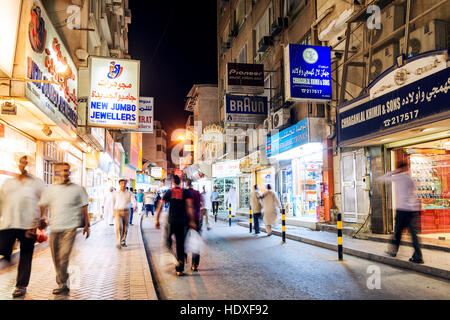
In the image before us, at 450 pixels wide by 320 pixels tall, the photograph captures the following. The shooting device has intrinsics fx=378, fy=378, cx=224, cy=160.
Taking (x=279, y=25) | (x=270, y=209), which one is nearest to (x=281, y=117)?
(x=279, y=25)

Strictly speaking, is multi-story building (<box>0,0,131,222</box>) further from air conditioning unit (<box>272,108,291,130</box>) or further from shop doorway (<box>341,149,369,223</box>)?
shop doorway (<box>341,149,369,223</box>)

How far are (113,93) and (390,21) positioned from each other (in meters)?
9.24

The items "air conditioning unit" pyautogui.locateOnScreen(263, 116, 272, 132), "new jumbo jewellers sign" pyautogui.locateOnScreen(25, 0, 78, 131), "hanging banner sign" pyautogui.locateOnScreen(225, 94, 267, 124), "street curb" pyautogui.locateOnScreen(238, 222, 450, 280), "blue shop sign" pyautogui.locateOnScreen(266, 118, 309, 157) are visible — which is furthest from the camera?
"air conditioning unit" pyautogui.locateOnScreen(263, 116, 272, 132)

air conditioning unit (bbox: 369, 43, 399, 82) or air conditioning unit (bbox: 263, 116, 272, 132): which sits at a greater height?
air conditioning unit (bbox: 369, 43, 399, 82)

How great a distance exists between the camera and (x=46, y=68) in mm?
9273

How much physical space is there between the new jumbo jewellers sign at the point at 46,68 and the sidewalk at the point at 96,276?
3.49 m

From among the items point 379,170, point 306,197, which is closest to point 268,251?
point 379,170

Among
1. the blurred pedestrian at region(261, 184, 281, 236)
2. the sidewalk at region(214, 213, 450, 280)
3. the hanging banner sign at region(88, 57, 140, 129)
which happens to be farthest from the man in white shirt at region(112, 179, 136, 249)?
the sidewalk at region(214, 213, 450, 280)

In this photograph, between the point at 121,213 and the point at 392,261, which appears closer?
the point at 392,261

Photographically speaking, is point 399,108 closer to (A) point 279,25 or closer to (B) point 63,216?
(B) point 63,216

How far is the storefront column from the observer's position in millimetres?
11711

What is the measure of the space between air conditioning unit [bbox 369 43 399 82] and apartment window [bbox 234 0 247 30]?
17.1 meters

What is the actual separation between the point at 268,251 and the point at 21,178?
6.56 meters

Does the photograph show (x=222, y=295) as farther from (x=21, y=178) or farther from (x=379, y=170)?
(x=379, y=170)
